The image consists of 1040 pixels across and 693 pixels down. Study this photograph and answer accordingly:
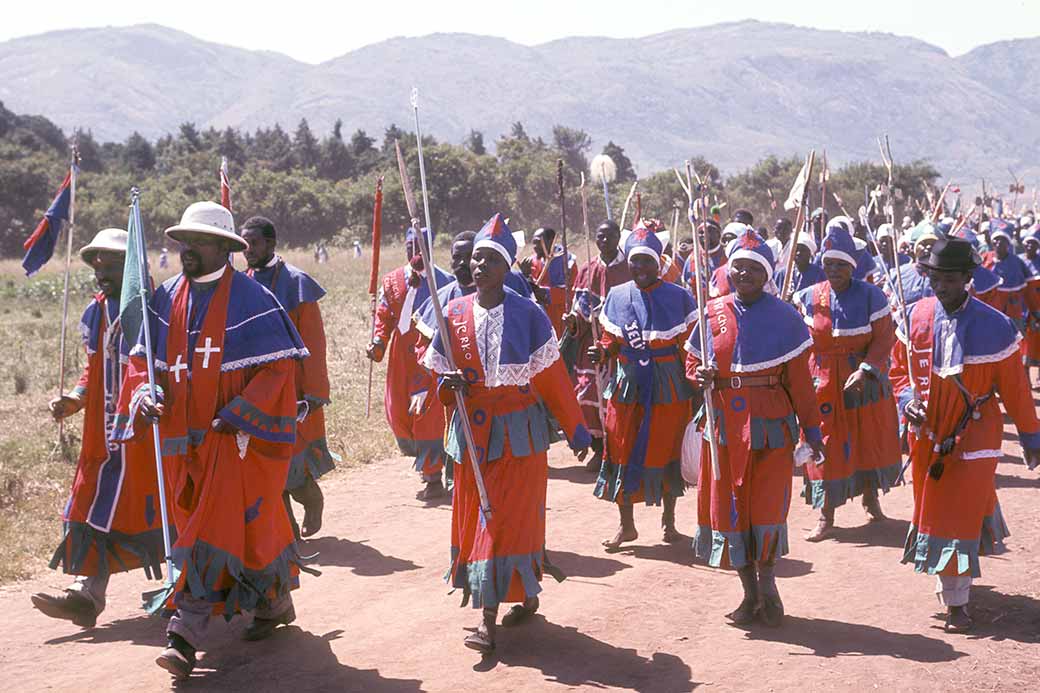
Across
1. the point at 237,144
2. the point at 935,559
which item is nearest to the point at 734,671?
the point at 935,559

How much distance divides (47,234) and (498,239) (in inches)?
144

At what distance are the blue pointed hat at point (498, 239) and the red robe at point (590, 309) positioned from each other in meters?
3.84

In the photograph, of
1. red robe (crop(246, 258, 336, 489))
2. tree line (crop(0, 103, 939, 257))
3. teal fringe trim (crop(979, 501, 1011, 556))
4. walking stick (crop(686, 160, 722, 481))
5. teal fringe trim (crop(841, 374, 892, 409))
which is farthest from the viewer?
tree line (crop(0, 103, 939, 257))

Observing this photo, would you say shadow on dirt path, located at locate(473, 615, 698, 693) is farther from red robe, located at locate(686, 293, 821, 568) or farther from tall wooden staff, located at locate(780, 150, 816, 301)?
tall wooden staff, located at locate(780, 150, 816, 301)

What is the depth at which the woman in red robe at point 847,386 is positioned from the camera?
9445 millimetres

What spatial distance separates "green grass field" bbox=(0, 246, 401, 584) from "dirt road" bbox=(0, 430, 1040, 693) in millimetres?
1430

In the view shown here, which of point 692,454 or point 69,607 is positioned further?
point 692,454

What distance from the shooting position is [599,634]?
7430 mm

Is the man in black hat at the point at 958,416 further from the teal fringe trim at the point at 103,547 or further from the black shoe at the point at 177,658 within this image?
the teal fringe trim at the point at 103,547

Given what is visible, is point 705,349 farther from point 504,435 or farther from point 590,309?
point 590,309

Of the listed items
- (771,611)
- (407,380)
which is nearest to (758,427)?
(771,611)

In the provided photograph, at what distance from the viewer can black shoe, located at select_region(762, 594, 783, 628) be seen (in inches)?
296

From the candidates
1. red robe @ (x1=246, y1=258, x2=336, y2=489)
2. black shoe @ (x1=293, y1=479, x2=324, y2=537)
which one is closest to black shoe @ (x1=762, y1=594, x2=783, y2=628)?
red robe @ (x1=246, y1=258, x2=336, y2=489)

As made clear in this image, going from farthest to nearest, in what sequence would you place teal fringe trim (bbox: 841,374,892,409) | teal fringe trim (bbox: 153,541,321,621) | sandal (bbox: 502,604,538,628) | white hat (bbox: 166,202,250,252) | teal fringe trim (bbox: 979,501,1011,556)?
teal fringe trim (bbox: 841,374,892,409) < teal fringe trim (bbox: 979,501,1011,556) < sandal (bbox: 502,604,538,628) < white hat (bbox: 166,202,250,252) < teal fringe trim (bbox: 153,541,321,621)
